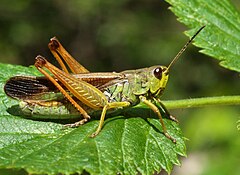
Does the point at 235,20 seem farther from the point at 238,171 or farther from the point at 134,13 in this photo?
the point at 134,13

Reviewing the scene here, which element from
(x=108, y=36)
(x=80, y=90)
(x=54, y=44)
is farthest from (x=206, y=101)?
(x=108, y=36)

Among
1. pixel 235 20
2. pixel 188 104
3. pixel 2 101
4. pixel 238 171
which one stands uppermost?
pixel 235 20

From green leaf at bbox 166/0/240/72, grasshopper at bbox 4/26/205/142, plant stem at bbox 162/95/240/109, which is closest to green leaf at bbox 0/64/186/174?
grasshopper at bbox 4/26/205/142

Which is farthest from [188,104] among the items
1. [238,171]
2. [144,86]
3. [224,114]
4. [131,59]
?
[131,59]

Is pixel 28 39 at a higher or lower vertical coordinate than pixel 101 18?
lower

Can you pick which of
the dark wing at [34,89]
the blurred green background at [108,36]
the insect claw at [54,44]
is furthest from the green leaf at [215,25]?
the blurred green background at [108,36]

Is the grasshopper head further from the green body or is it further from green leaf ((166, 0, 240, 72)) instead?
green leaf ((166, 0, 240, 72))

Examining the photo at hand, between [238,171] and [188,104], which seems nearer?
[188,104]

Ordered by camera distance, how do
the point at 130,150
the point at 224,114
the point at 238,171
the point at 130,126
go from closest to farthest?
the point at 130,150, the point at 130,126, the point at 238,171, the point at 224,114
